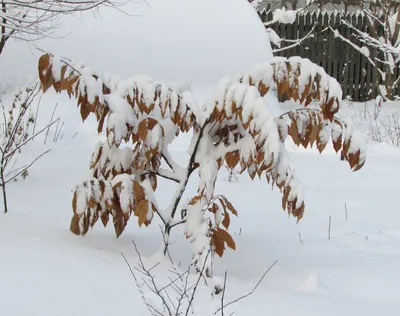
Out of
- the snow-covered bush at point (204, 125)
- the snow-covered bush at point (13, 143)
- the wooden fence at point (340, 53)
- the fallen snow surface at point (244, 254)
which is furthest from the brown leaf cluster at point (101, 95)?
the wooden fence at point (340, 53)

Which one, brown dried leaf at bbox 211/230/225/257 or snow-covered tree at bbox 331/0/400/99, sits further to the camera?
snow-covered tree at bbox 331/0/400/99

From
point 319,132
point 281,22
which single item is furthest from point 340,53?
point 319,132

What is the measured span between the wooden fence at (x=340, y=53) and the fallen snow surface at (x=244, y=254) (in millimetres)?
8474

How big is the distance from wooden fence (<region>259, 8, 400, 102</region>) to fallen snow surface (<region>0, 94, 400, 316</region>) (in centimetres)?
847

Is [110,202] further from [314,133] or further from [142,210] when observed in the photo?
[314,133]

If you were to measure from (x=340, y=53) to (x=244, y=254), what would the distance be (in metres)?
10.8

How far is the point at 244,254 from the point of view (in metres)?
2.78

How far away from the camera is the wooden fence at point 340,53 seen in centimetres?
1250

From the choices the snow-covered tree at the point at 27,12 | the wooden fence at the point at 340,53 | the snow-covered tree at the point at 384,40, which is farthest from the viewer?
the wooden fence at the point at 340,53

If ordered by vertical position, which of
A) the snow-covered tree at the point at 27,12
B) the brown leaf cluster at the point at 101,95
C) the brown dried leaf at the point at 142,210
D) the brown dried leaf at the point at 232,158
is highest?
the snow-covered tree at the point at 27,12

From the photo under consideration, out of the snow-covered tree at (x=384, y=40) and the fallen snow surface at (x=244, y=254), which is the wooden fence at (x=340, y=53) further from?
the fallen snow surface at (x=244, y=254)

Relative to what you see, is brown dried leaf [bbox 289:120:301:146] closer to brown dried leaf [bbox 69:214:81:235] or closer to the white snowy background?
the white snowy background

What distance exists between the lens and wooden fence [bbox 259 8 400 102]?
1250 centimetres

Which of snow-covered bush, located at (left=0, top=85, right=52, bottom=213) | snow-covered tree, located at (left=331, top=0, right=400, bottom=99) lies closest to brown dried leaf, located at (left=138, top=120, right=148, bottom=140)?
snow-covered bush, located at (left=0, top=85, right=52, bottom=213)
